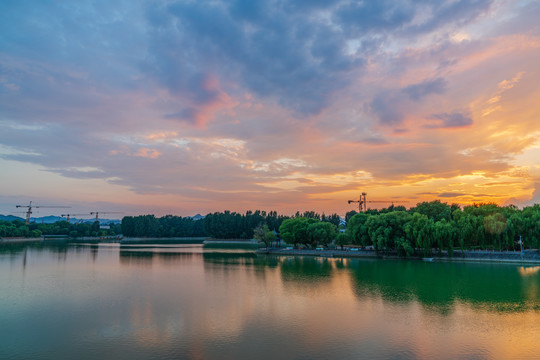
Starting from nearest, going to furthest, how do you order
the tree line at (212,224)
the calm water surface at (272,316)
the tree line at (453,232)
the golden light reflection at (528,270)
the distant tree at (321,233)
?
the calm water surface at (272,316) → the golden light reflection at (528,270) → the tree line at (453,232) → the distant tree at (321,233) → the tree line at (212,224)

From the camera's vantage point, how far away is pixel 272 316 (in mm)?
24844

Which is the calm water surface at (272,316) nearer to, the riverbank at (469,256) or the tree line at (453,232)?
the riverbank at (469,256)

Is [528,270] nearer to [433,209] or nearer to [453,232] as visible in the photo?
[453,232]

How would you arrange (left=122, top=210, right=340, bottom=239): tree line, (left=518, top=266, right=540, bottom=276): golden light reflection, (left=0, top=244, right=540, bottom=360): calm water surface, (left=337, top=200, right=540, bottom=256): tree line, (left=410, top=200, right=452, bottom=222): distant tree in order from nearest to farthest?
(left=0, top=244, right=540, bottom=360): calm water surface → (left=518, top=266, right=540, bottom=276): golden light reflection → (left=337, top=200, right=540, bottom=256): tree line → (left=410, top=200, right=452, bottom=222): distant tree → (left=122, top=210, right=340, bottom=239): tree line

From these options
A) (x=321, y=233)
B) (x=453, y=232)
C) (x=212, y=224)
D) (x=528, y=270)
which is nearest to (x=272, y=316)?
(x=528, y=270)

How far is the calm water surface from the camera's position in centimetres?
1828

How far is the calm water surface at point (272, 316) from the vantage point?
60.0ft

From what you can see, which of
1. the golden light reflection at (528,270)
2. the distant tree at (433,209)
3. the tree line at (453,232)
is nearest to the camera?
the golden light reflection at (528,270)

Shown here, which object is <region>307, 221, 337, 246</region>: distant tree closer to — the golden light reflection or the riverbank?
the riverbank

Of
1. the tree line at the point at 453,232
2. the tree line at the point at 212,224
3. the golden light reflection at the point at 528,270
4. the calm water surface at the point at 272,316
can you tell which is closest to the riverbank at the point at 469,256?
the tree line at the point at 453,232

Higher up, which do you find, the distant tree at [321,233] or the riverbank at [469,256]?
the distant tree at [321,233]

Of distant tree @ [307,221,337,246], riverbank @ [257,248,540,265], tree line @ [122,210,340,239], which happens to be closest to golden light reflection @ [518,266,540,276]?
riverbank @ [257,248,540,265]

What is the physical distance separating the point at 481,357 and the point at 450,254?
157 feet

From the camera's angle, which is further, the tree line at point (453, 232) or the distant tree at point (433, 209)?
the distant tree at point (433, 209)
